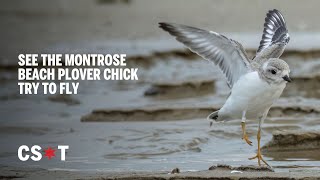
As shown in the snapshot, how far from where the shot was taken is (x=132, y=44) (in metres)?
16.7

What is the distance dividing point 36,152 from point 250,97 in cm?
194

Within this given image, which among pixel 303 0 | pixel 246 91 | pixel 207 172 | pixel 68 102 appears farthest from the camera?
pixel 303 0

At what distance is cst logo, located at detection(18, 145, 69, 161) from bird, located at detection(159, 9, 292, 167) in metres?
Answer: 1.39

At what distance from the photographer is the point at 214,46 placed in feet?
24.3

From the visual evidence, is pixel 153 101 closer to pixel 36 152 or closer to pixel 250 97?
pixel 36 152

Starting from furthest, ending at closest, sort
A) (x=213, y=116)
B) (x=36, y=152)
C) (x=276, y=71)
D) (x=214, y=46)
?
1. (x=36, y=152)
2. (x=213, y=116)
3. (x=214, y=46)
4. (x=276, y=71)

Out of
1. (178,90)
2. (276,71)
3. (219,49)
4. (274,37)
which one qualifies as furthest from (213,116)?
(178,90)

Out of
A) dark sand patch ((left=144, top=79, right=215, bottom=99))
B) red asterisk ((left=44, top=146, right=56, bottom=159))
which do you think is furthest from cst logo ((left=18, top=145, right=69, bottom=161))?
dark sand patch ((left=144, top=79, right=215, bottom=99))

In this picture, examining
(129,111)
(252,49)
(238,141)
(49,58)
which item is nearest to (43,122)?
(129,111)

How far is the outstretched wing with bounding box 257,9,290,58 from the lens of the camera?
786 cm

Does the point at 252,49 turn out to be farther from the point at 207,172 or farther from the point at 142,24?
the point at 207,172

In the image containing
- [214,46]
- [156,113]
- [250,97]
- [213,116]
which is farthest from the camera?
[156,113]

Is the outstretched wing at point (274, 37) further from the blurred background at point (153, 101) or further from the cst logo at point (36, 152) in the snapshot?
the cst logo at point (36, 152)

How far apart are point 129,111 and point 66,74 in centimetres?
390
